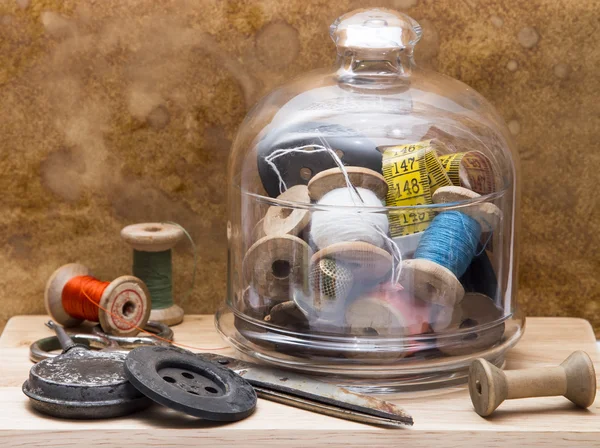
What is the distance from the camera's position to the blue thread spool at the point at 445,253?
1.04m

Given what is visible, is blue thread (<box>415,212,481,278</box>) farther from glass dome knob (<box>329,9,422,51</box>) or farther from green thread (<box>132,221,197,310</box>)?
green thread (<box>132,221,197,310</box>)

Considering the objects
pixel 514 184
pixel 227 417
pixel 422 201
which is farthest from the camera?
pixel 514 184

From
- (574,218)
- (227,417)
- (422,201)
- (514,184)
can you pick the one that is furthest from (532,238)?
(227,417)

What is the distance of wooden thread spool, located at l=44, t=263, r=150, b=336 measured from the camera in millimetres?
1259

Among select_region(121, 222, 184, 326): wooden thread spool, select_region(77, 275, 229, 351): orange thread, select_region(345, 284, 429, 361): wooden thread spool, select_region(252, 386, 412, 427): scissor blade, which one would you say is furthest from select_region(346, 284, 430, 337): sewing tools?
select_region(121, 222, 184, 326): wooden thread spool

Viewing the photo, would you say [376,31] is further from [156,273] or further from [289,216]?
[156,273]

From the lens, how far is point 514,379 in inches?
39.8

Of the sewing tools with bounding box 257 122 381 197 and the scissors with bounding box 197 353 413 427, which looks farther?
the sewing tools with bounding box 257 122 381 197

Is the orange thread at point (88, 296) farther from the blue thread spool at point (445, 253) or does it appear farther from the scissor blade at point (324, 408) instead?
the blue thread spool at point (445, 253)

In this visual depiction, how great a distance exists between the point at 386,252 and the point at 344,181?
106 millimetres

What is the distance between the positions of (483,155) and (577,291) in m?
0.40

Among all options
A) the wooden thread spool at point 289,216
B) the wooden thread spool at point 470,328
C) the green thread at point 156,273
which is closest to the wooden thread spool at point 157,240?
the green thread at point 156,273

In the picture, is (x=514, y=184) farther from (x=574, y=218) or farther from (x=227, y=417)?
(x=227, y=417)

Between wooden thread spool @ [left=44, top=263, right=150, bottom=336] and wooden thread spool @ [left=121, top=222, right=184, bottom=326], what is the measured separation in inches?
2.5
